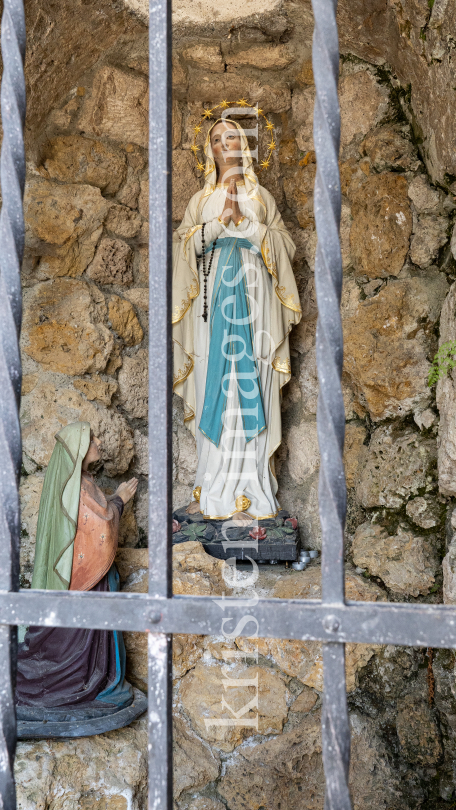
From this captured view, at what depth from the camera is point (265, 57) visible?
9.20 feet

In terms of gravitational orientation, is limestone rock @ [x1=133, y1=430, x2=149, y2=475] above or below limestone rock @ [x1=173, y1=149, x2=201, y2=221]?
below

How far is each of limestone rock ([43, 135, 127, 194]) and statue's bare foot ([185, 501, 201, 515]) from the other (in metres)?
1.32

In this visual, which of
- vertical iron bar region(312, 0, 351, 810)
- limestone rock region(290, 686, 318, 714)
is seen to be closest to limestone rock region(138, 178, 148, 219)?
limestone rock region(290, 686, 318, 714)

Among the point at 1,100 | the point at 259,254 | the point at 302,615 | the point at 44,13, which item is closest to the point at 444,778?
the point at 302,615

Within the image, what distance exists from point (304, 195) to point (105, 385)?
46.1 inches

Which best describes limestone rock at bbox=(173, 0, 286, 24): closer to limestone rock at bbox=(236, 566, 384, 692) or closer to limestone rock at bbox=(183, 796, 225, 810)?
limestone rock at bbox=(236, 566, 384, 692)

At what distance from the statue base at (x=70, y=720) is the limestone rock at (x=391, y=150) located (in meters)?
1.99

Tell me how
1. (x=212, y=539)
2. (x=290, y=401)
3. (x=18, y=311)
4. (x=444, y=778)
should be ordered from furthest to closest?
(x=290, y=401)
(x=212, y=539)
(x=444, y=778)
(x=18, y=311)

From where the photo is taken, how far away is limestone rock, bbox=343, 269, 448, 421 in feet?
7.72

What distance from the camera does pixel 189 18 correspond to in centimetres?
263

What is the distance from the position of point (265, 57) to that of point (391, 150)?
763mm

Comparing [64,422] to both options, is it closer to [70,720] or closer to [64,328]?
[64,328]

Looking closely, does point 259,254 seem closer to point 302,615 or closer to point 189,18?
point 189,18

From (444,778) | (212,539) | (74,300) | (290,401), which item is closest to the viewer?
(444,778)
